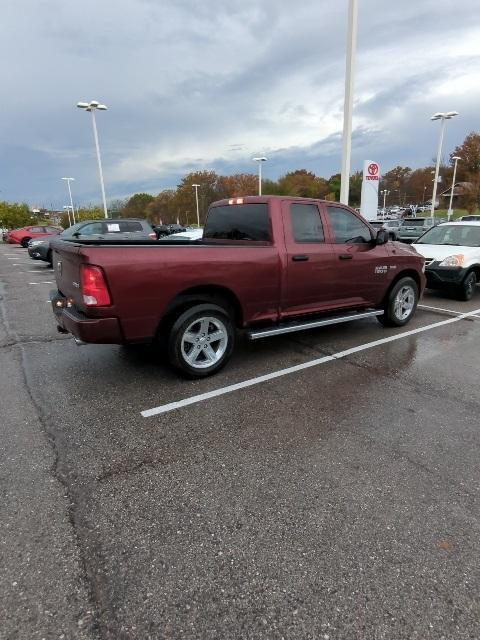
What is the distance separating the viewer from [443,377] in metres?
4.40

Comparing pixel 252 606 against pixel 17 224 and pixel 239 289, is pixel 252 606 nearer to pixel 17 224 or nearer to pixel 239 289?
pixel 239 289

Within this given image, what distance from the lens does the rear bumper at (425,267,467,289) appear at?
8.02 m

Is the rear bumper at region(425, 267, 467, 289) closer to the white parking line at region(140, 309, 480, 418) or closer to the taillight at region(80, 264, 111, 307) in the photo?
the white parking line at region(140, 309, 480, 418)

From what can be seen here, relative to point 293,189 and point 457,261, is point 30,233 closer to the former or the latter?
point 457,261

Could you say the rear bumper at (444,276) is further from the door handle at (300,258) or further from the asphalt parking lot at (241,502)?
the door handle at (300,258)

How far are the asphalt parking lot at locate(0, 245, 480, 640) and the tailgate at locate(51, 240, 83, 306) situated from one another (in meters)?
0.99

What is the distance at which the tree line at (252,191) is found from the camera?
159 ft

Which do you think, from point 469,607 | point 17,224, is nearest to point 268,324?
point 469,607

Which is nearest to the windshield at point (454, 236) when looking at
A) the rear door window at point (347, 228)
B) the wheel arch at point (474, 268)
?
the wheel arch at point (474, 268)

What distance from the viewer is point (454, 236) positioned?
29.6ft

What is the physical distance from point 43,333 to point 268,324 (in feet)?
12.0

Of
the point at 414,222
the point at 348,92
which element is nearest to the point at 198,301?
the point at 348,92

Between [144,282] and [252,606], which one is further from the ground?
A: [144,282]

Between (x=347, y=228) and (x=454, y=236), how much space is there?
4.96m
